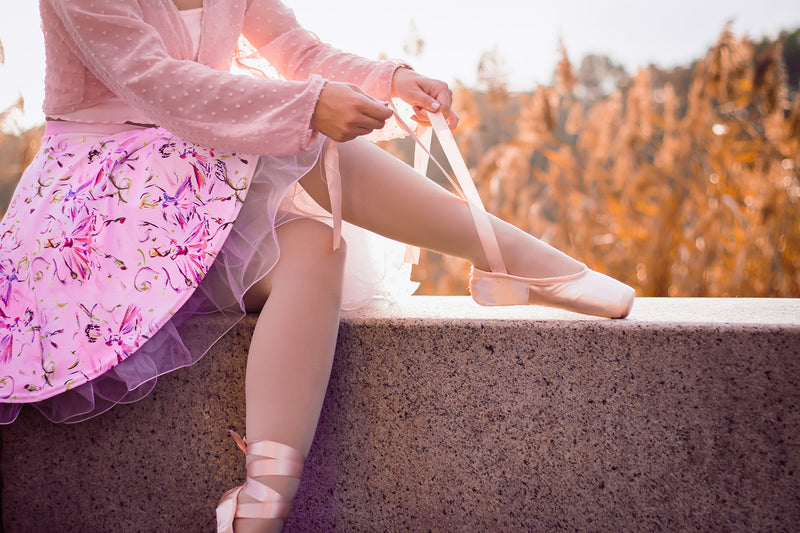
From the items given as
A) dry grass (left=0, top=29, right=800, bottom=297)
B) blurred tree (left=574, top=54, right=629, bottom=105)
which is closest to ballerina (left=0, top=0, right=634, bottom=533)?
dry grass (left=0, top=29, right=800, bottom=297)

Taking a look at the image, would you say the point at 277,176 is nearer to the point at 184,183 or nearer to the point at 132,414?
the point at 184,183

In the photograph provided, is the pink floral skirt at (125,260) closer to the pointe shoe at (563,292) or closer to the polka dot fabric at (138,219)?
the polka dot fabric at (138,219)

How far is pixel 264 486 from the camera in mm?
629

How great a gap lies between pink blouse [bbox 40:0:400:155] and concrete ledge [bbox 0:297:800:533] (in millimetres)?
276

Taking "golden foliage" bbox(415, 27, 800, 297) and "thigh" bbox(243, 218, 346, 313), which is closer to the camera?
"thigh" bbox(243, 218, 346, 313)

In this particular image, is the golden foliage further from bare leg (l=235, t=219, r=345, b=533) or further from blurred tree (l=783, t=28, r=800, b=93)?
blurred tree (l=783, t=28, r=800, b=93)

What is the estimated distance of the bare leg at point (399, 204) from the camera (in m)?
0.73

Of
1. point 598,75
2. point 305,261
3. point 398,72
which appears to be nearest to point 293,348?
point 305,261

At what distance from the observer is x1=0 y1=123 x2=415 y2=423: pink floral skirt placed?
67cm

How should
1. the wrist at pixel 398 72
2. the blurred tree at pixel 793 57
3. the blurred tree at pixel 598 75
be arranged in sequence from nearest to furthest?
1. the wrist at pixel 398 72
2. the blurred tree at pixel 598 75
3. the blurred tree at pixel 793 57

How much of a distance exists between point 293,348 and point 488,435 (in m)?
0.30

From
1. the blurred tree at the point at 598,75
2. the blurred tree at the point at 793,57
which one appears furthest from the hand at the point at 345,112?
the blurred tree at the point at 793,57

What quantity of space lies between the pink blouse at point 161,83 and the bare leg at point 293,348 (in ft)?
0.44

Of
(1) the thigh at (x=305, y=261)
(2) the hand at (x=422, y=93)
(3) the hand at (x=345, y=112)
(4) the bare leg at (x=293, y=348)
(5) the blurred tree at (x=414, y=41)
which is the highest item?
(5) the blurred tree at (x=414, y=41)
